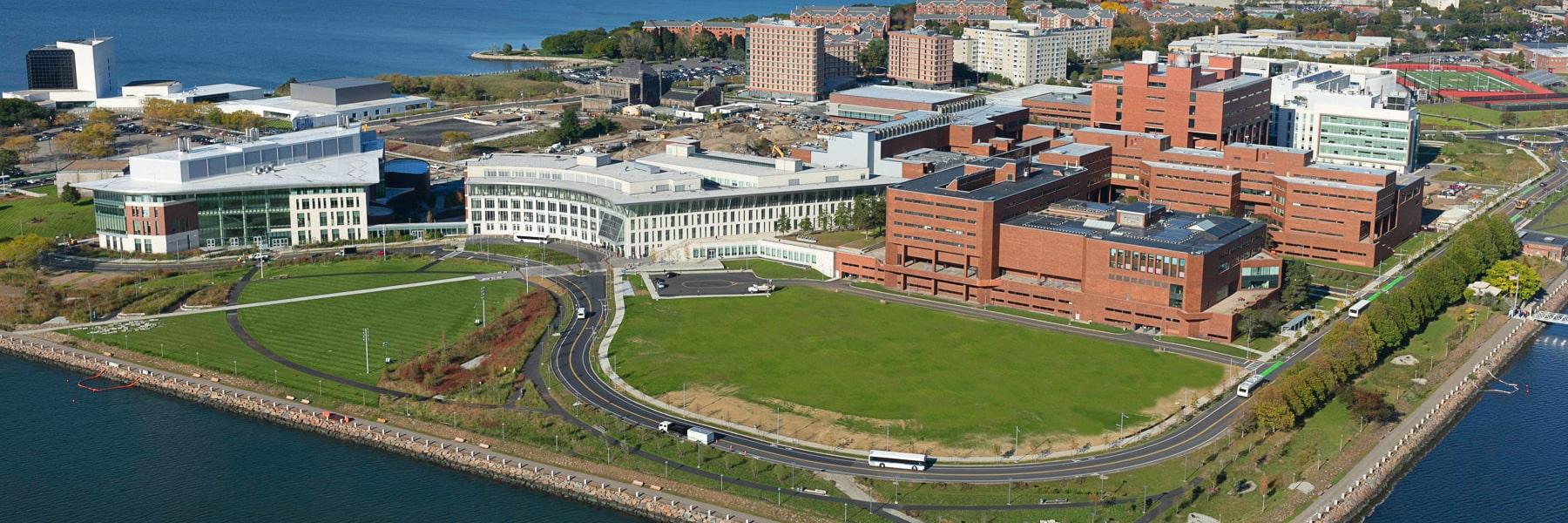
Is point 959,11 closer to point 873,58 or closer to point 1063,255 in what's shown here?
point 873,58

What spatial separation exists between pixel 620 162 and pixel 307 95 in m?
47.8

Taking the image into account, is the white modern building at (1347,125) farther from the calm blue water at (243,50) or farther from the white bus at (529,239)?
the calm blue water at (243,50)

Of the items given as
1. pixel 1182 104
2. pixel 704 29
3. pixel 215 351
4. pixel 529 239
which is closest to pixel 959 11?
pixel 704 29

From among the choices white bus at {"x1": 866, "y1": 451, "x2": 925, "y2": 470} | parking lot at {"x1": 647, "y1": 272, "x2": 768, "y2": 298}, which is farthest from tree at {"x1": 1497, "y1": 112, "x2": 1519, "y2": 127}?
white bus at {"x1": 866, "y1": 451, "x2": 925, "y2": 470}

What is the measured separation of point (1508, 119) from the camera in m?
124

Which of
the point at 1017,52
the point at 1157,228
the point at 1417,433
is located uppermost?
the point at 1017,52

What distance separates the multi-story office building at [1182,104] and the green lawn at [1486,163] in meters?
14.9

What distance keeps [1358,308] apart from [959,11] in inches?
5011

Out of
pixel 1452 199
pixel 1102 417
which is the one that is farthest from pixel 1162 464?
pixel 1452 199

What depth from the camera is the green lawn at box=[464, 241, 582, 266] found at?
75750mm

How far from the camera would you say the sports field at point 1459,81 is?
135 metres

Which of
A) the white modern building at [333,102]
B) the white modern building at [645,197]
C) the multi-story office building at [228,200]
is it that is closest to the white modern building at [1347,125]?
the white modern building at [645,197]

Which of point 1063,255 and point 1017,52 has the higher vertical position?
point 1017,52

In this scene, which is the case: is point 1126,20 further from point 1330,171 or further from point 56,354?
point 56,354
